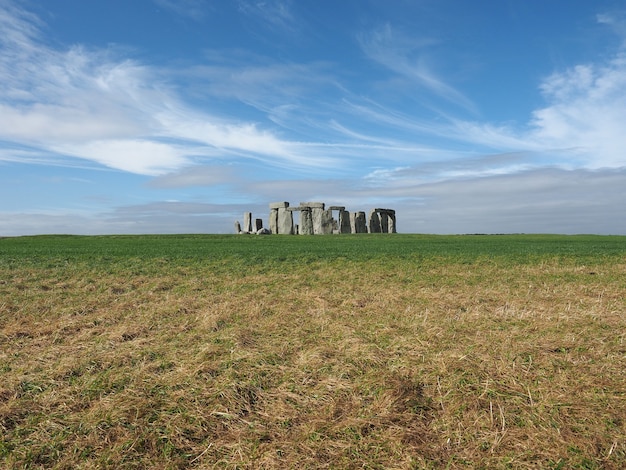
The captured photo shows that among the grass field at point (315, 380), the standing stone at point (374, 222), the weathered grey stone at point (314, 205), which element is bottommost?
the grass field at point (315, 380)

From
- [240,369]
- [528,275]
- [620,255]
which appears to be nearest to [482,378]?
[240,369]

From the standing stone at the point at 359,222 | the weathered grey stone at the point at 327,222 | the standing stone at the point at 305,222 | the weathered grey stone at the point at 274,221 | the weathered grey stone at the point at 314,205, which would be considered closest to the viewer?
the weathered grey stone at the point at 327,222

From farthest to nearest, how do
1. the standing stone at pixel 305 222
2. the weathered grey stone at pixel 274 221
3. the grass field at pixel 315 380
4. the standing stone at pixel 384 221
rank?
the standing stone at pixel 384 221, the weathered grey stone at pixel 274 221, the standing stone at pixel 305 222, the grass field at pixel 315 380

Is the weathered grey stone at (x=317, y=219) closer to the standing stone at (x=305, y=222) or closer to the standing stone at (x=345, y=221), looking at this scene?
the standing stone at (x=305, y=222)

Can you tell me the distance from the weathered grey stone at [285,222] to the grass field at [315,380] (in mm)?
28195

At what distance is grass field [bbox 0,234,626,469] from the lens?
3.23 meters

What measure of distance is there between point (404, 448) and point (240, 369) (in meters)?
1.80

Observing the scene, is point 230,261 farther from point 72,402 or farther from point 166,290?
point 72,402

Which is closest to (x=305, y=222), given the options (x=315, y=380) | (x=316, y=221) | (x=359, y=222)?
(x=316, y=221)

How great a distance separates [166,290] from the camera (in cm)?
902

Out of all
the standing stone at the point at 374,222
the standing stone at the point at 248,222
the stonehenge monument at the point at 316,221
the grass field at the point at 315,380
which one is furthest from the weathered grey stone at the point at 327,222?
the grass field at the point at 315,380

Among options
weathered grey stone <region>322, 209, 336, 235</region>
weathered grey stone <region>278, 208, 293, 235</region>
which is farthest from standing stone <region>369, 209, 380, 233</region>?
weathered grey stone <region>278, 208, 293, 235</region>

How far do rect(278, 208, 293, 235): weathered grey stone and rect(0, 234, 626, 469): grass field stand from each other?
28195mm

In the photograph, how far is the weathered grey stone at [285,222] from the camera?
36.6 m
